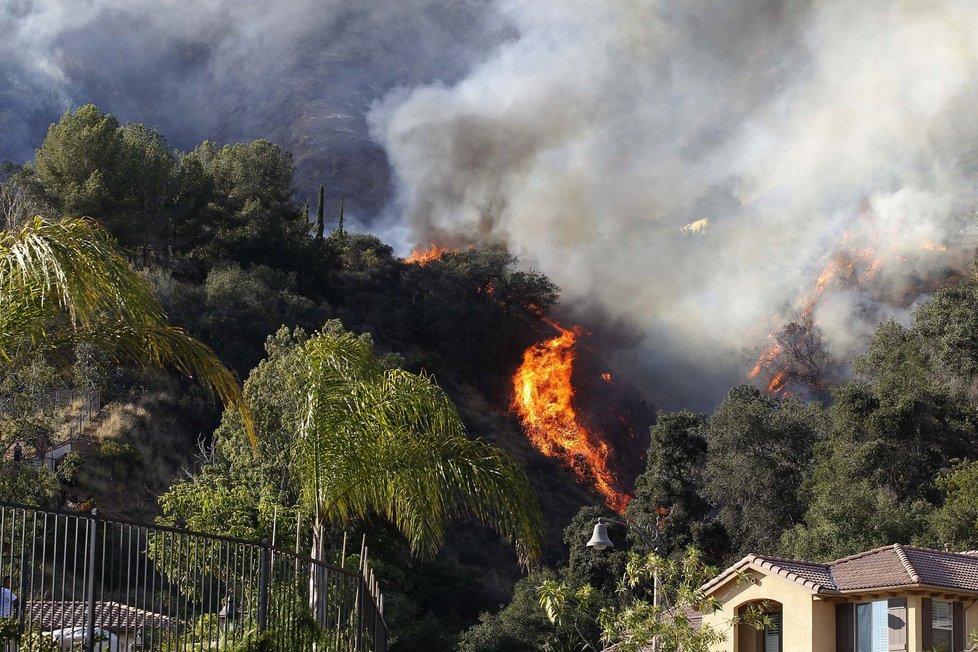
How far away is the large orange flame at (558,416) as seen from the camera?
7881 centimetres

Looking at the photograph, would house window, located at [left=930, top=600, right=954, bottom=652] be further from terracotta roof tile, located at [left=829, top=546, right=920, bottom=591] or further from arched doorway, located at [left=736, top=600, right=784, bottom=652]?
arched doorway, located at [left=736, top=600, right=784, bottom=652]

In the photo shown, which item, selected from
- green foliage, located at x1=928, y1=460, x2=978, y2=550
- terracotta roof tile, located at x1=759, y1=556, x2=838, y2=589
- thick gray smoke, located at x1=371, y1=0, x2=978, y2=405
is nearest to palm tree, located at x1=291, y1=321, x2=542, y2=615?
terracotta roof tile, located at x1=759, y1=556, x2=838, y2=589

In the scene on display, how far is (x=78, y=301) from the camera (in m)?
12.7

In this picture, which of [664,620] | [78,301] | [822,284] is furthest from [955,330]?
[78,301]

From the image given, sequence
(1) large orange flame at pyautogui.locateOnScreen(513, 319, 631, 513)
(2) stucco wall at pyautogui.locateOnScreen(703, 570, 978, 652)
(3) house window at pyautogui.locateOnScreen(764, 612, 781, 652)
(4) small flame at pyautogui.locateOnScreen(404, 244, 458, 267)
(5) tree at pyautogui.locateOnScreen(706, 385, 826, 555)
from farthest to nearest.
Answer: (4) small flame at pyautogui.locateOnScreen(404, 244, 458, 267) < (1) large orange flame at pyautogui.locateOnScreen(513, 319, 631, 513) < (5) tree at pyautogui.locateOnScreen(706, 385, 826, 555) < (3) house window at pyautogui.locateOnScreen(764, 612, 781, 652) < (2) stucco wall at pyautogui.locateOnScreen(703, 570, 978, 652)

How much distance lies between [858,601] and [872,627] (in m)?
0.62

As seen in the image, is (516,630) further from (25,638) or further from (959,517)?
(25,638)

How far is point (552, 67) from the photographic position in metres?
117

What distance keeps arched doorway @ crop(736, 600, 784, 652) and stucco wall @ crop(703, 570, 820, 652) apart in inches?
4.7

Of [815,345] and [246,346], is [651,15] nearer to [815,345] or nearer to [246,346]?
[815,345]

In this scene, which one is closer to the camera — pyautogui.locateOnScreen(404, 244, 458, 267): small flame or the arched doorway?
the arched doorway

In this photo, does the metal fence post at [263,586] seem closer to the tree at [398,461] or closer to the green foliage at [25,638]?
the green foliage at [25,638]

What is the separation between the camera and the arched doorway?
28812 millimetres

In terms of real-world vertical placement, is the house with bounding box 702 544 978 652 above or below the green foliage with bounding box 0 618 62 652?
above
